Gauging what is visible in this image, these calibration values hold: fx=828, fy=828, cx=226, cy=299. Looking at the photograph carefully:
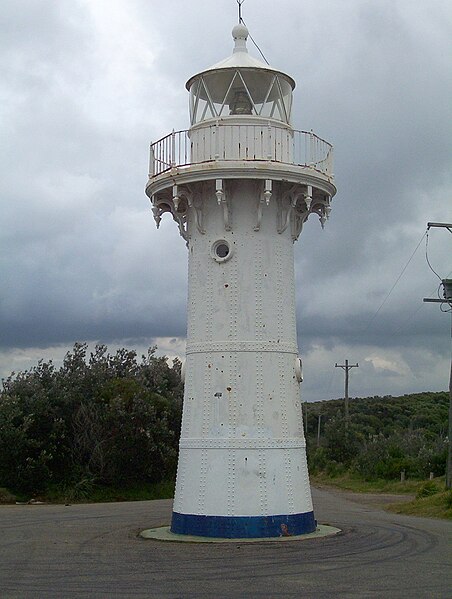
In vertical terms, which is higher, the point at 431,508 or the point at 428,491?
the point at 428,491

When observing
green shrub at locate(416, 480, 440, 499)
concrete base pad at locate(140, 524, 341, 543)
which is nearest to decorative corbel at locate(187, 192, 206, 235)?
concrete base pad at locate(140, 524, 341, 543)

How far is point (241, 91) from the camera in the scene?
57.0 feet

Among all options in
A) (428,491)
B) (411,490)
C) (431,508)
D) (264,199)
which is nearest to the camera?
(264,199)

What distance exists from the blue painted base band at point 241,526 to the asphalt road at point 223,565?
550 millimetres

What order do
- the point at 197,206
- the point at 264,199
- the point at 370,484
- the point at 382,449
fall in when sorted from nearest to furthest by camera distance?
the point at 264,199
the point at 197,206
the point at 370,484
the point at 382,449

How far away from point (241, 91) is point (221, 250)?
3.43 metres

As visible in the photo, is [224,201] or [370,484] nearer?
[224,201]

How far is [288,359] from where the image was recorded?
→ 16.7 m

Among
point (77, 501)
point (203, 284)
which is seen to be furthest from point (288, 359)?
point (77, 501)

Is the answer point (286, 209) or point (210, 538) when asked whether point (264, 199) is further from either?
point (210, 538)

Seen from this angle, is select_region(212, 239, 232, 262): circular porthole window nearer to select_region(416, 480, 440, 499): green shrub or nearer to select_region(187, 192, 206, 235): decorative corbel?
select_region(187, 192, 206, 235): decorative corbel

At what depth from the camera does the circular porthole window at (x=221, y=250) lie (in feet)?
54.6

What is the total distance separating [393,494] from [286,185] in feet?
77.8

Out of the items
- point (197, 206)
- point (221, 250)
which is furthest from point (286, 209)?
point (197, 206)
